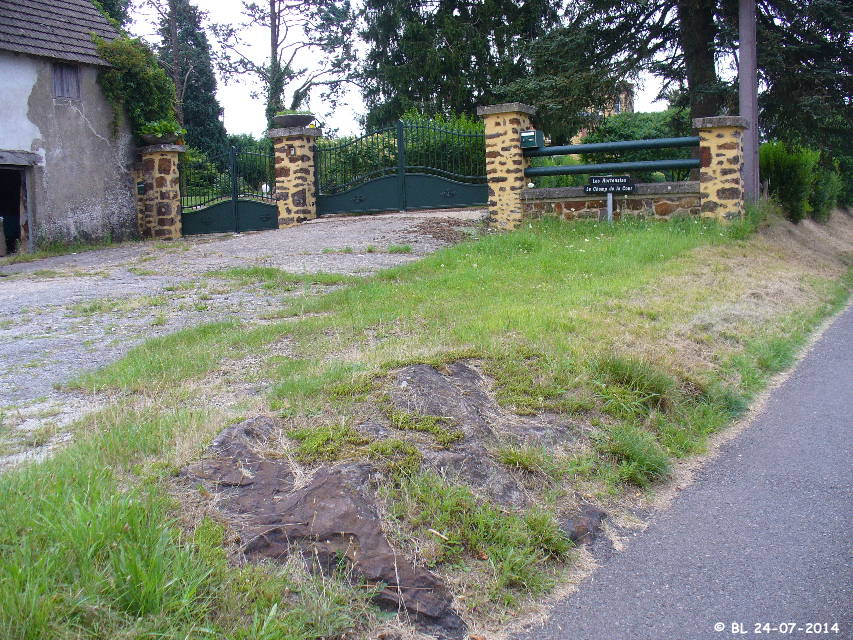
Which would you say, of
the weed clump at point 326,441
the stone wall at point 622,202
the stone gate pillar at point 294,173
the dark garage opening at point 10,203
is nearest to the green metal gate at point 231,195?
the stone gate pillar at point 294,173

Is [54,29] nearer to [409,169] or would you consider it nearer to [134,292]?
[409,169]

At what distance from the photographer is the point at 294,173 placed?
16953 millimetres

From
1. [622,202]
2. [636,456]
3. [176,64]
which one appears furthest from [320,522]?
[176,64]

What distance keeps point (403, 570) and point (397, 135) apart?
44.3ft

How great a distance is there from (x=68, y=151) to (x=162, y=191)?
2137 millimetres

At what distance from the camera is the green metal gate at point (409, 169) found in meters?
15.9

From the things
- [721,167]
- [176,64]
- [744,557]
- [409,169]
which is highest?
[176,64]

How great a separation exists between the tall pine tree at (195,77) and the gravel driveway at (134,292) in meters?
19.3

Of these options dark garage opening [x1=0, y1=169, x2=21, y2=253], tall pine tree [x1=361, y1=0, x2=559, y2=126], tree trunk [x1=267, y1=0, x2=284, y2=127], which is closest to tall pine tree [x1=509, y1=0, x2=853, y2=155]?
tall pine tree [x1=361, y1=0, x2=559, y2=126]

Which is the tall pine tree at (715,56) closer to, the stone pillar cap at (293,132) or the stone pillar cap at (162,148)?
the stone pillar cap at (293,132)

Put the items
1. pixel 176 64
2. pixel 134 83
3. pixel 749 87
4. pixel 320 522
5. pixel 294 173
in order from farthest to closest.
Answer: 1. pixel 176 64
2. pixel 134 83
3. pixel 294 173
4. pixel 749 87
5. pixel 320 522

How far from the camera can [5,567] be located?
277 cm

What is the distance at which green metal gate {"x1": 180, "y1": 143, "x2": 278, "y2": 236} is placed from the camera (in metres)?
18.0

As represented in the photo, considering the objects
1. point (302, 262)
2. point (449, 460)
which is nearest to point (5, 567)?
point (449, 460)
